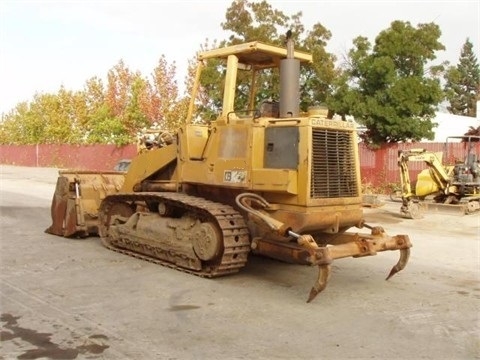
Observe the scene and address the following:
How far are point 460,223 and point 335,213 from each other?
8201mm

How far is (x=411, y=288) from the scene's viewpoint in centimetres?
700

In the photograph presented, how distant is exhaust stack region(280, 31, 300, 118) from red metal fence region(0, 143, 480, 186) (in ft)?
43.8

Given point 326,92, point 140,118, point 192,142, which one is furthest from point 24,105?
point 192,142

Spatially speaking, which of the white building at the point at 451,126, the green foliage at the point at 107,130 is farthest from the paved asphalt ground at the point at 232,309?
the white building at the point at 451,126

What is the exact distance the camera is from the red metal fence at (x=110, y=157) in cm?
2011

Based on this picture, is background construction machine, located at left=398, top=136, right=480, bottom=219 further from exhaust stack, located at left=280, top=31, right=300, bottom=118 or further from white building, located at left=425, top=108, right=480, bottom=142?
white building, located at left=425, top=108, right=480, bottom=142

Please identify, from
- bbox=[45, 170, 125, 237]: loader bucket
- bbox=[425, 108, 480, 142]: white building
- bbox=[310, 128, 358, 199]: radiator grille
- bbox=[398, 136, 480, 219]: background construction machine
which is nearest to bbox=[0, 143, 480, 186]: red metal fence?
bbox=[398, 136, 480, 219]: background construction machine

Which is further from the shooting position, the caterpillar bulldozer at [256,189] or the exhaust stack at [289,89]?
the exhaust stack at [289,89]

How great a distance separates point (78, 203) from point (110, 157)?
25854 millimetres

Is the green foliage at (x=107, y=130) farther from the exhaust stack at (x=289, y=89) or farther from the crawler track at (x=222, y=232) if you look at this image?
the exhaust stack at (x=289, y=89)

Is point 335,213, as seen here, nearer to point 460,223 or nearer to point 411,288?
point 411,288

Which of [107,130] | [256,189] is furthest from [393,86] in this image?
[107,130]

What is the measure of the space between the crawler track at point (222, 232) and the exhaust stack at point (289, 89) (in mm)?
1438

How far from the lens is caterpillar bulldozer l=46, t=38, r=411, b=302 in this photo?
652 cm
